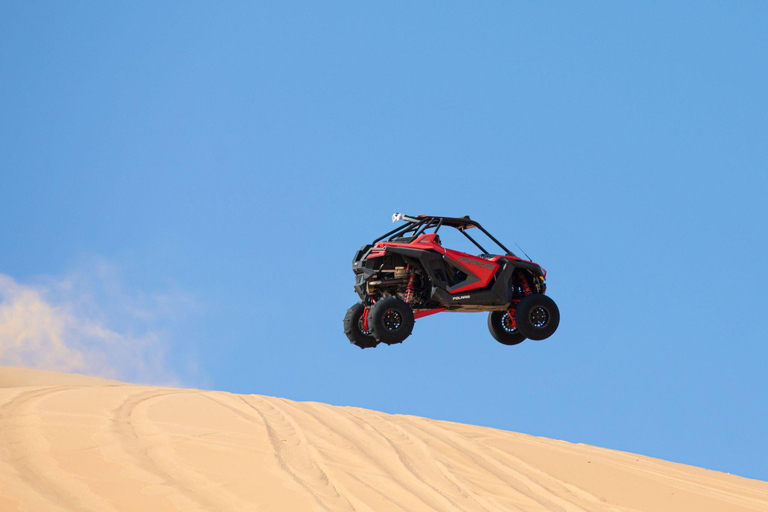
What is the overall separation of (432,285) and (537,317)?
8.39 ft

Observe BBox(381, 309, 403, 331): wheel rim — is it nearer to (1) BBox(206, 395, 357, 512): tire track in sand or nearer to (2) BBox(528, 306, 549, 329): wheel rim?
(1) BBox(206, 395, 357, 512): tire track in sand

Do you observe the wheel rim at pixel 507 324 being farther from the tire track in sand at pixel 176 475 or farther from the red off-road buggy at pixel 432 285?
the tire track in sand at pixel 176 475

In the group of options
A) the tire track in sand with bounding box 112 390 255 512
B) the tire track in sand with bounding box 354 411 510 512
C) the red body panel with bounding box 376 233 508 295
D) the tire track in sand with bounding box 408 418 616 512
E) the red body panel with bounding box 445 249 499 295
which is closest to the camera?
the tire track in sand with bounding box 112 390 255 512

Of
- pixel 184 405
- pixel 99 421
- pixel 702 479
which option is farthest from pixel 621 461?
pixel 99 421

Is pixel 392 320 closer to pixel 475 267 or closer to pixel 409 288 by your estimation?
pixel 409 288

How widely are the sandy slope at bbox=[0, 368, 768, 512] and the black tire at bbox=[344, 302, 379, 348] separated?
2.04 metres

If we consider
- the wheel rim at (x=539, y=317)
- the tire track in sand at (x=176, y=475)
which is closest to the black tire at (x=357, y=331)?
the wheel rim at (x=539, y=317)

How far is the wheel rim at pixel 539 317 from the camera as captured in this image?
56.9ft

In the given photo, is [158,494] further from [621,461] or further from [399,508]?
[621,461]

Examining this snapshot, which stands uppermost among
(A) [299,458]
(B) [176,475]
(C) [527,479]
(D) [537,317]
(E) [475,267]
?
(E) [475,267]

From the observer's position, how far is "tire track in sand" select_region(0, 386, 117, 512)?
27.3ft

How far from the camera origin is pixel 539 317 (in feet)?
57.2

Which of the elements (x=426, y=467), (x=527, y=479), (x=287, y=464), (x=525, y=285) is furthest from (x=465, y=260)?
(x=287, y=464)

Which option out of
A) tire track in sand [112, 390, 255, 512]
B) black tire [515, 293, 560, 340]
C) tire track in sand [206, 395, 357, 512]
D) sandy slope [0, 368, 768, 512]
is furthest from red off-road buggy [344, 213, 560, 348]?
tire track in sand [112, 390, 255, 512]
